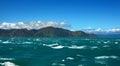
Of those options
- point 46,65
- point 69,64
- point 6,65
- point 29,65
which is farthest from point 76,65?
point 6,65

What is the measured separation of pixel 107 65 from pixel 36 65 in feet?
37.9

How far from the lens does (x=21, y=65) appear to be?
133 feet

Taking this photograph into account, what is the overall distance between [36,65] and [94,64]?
9573 millimetres

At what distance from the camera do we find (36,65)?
132ft

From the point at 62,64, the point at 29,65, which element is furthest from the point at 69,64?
the point at 29,65

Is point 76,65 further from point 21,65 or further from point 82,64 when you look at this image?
point 21,65

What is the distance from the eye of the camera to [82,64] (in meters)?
40.0

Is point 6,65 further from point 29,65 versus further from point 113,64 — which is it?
point 113,64

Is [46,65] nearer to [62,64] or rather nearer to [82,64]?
[62,64]

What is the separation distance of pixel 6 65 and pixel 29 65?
3.84m

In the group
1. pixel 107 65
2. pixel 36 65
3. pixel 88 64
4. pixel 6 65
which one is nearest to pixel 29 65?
pixel 36 65

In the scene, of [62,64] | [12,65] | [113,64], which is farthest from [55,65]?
[113,64]

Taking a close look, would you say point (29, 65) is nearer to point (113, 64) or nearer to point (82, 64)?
point (82, 64)

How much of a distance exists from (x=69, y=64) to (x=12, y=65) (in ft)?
30.3
